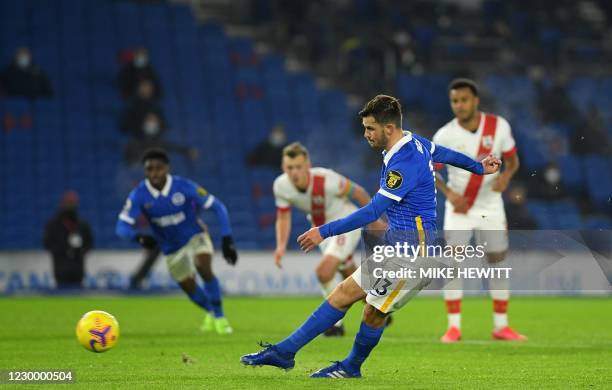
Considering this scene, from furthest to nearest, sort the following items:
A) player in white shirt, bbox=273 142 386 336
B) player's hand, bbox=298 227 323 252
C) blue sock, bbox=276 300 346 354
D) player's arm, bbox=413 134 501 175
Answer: player in white shirt, bbox=273 142 386 336, player's arm, bbox=413 134 501 175, blue sock, bbox=276 300 346 354, player's hand, bbox=298 227 323 252

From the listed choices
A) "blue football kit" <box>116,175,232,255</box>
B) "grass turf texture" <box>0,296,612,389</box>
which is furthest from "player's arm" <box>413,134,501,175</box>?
"blue football kit" <box>116,175,232,255</box>

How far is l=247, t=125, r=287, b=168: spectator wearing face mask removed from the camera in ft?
68.3

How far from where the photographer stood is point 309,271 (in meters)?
19.5

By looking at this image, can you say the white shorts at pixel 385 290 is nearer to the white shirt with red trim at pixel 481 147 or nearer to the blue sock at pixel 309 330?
the blue sock at pixel 309 330

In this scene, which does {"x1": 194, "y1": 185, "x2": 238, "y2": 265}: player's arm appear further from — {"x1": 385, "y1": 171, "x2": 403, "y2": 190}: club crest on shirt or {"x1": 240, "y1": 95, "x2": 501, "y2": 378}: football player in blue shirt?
{"x1": 385, "y1": 171, "x2": 403, "y2": 190}: club crest on shirt

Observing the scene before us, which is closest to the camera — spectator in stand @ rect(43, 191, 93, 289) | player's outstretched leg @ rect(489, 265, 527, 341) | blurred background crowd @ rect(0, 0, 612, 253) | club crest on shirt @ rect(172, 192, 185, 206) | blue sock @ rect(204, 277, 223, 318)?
player's outstretched leg @ rect(489, 265, 527, 341)

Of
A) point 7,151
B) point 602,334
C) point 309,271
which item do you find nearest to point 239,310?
point 309,271

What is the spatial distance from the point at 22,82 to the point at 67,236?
425 centimetres

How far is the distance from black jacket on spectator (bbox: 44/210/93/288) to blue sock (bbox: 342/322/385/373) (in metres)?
11.4

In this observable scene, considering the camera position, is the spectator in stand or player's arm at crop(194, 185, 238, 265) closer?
player's arm at crop(194, 185, 238, 265)

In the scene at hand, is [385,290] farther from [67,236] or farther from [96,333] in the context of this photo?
[67,236]

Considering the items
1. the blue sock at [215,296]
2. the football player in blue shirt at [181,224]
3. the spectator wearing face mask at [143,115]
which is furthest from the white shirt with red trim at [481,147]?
the spectator wearing face mask at [143,115]

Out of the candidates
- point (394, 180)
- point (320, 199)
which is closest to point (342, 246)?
point (320, 199)

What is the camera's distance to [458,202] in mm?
10906
